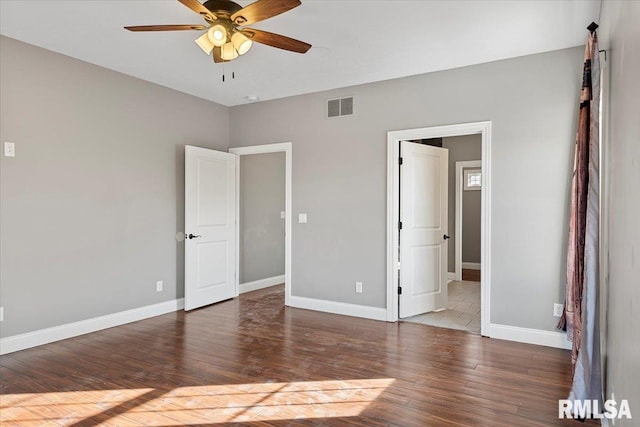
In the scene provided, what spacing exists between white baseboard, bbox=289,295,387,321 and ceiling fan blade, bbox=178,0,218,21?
3.53m

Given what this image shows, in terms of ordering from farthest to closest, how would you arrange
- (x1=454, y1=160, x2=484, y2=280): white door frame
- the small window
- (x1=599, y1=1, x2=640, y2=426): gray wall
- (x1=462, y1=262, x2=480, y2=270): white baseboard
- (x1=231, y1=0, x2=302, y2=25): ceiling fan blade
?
the small window < (x1=462, y1=262, x2=480, y2=270): white baseboard < (x1=454, y1=160, x2=484, y2=280): white door frame < (x1=231, y1=0, x2=302, y2=25): ceiling fan blade < (x1=599, y1=1, x2=640, y2=426): gray wall

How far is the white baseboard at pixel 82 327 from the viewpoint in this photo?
365cm

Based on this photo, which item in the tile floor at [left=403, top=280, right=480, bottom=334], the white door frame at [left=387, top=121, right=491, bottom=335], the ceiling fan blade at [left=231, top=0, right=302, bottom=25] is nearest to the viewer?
the ceiling fan blade at [left=231, top=0, right=302, bottom=25]

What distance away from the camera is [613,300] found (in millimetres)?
1866

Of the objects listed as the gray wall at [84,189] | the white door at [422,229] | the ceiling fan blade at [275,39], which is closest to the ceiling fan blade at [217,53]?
the ceiling fan blade at [275,39]

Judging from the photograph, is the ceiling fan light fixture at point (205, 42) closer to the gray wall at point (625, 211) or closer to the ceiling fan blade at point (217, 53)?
the ceiling fan blade at point (217, 53)

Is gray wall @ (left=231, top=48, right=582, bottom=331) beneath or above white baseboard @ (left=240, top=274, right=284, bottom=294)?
→ above

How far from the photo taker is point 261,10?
2498 millimetres

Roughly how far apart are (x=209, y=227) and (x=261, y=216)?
1448 mm

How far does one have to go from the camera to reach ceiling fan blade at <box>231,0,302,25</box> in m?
2.39

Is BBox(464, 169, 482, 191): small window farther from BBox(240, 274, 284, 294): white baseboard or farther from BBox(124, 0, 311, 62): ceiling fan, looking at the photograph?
BBox(124, 0, 311, 62): ceiling fan

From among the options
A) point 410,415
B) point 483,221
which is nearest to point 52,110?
point 410,415

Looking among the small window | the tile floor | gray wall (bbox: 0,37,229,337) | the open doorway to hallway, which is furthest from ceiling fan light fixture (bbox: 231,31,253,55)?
the small window

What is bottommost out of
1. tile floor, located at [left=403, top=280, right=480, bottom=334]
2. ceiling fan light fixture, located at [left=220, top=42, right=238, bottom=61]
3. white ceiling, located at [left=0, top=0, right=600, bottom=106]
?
tile floor, located at [left=403, top=280, right=480, bottom=334]
